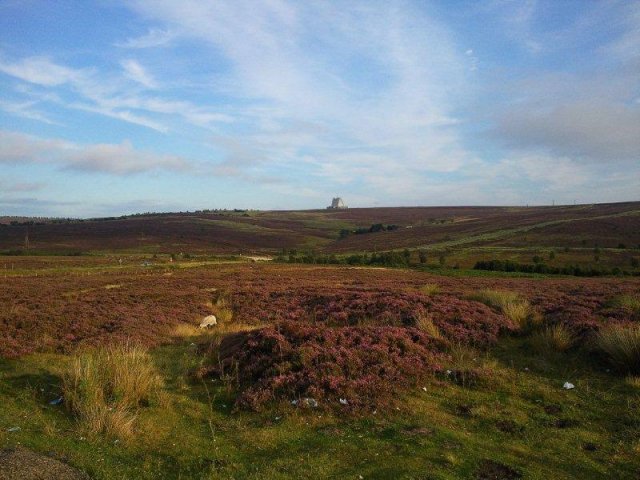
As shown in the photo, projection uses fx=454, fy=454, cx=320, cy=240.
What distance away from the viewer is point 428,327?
45.0 feet

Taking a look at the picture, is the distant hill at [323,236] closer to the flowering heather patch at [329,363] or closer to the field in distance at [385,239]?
the field in distance at [385,239]

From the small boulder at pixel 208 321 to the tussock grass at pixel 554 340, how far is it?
12.7 meters

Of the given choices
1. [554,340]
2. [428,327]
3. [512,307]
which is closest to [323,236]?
[512,307]

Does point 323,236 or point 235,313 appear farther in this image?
point 323,236

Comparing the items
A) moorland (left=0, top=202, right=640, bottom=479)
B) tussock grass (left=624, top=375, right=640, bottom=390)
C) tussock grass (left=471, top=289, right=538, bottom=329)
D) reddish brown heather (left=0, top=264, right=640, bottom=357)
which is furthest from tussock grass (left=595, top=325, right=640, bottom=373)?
tussock grass (left=471, top=289, right=538, bottom=329)

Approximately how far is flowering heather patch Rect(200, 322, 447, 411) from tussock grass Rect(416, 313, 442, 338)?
1.72ft

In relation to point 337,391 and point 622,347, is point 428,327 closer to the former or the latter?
point 622,347

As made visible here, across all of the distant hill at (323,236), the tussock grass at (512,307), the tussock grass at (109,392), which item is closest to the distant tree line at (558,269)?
the distant hill at (323,236)

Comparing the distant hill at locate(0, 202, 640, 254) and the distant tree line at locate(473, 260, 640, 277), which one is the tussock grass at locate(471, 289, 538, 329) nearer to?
the distant tree line at locate(473, 260, 640, 277)

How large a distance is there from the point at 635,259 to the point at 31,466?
74.0 meters

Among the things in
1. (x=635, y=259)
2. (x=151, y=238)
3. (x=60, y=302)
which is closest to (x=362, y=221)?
(x=151, y=238)

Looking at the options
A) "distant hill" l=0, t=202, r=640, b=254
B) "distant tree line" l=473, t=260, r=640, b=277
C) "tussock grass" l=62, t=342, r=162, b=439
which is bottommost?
"distant tree line" l=473, t=260, r=640, b=277

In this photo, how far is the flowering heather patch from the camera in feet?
29.5

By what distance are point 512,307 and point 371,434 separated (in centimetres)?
1060
